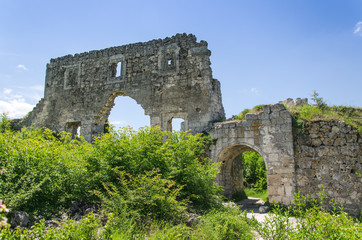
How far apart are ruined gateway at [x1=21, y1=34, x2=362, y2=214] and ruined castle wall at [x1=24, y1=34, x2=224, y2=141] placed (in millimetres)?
44

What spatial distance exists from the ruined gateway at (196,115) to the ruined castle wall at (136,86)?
44 millimetres

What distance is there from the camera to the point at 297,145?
10391mm

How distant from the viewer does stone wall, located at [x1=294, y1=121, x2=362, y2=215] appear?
31.1 ft

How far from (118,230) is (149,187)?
1.25 m

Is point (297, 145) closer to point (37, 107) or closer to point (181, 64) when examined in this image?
point (181, 64)

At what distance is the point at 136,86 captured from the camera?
46.3 ft

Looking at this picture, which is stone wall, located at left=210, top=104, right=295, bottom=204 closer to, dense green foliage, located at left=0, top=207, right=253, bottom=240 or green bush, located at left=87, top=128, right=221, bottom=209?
green bush, located at left=87, top=128, right=221, bottom=209

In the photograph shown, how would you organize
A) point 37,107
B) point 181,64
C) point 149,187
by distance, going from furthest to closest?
point 37,107 → point 181,64 → point 149,187

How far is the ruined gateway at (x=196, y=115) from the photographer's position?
32.4 feet

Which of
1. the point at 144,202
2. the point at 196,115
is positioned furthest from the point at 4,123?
the point at 144,202

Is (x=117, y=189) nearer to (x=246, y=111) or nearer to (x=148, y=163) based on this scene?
(x=148, y=163)

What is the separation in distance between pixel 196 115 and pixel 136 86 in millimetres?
3329

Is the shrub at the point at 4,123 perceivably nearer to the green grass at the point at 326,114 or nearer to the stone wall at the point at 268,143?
the stone wall at the point at 268,143

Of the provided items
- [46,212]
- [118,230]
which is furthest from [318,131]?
[46,212]
